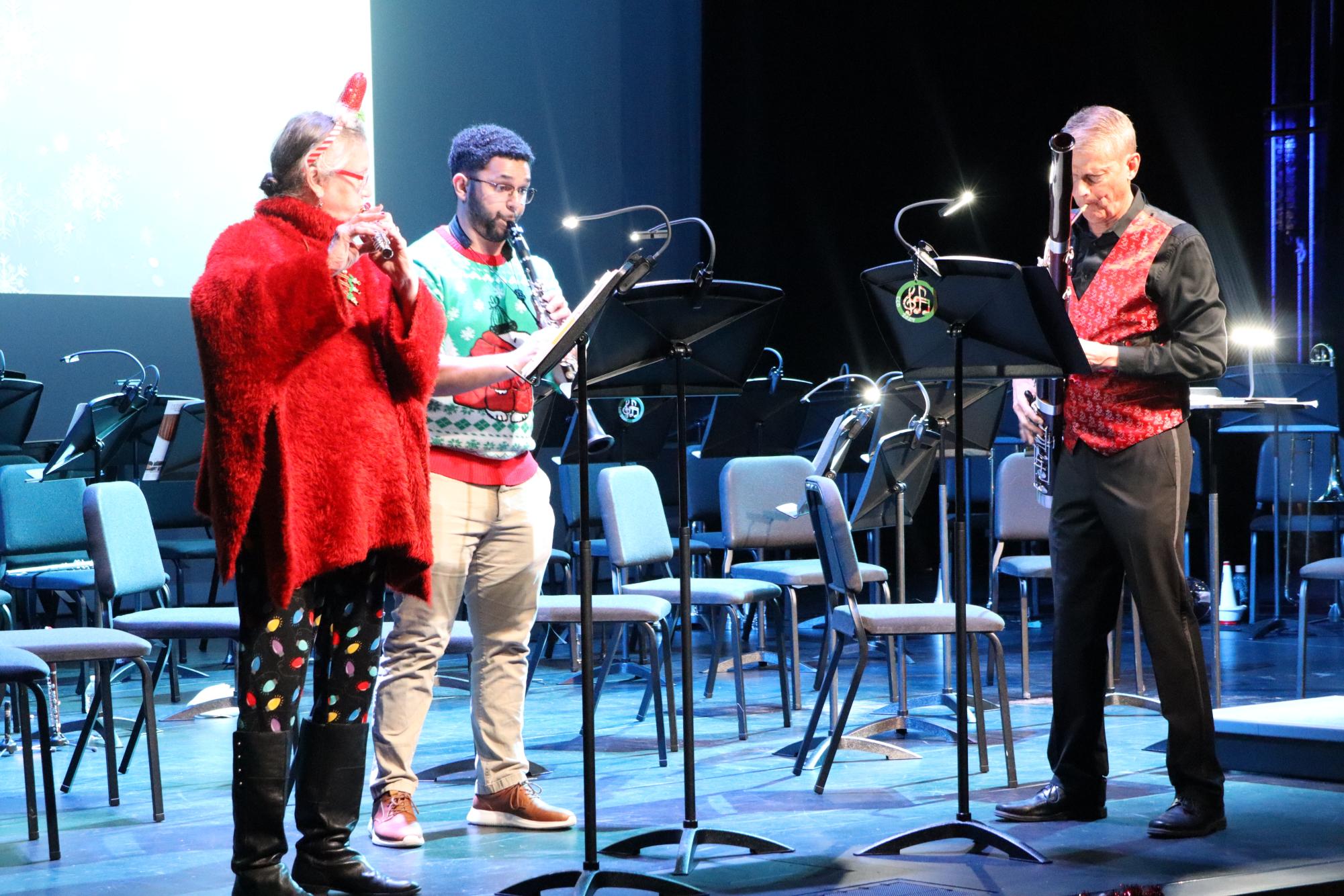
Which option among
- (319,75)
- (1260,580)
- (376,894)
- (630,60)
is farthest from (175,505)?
(1260,580)

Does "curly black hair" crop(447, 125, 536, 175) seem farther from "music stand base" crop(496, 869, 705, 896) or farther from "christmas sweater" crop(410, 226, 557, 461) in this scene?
"music stand base" crop(496, 869, 705, 896)

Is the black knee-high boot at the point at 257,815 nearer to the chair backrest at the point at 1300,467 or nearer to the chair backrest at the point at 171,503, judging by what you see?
the chair backrest at the point at 171,503

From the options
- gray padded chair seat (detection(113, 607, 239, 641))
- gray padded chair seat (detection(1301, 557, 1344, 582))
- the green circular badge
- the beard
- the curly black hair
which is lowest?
gray padded chair seat (detection(113, 607, 239, 641))

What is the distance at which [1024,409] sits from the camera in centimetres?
348

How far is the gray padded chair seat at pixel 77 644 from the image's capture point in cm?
340

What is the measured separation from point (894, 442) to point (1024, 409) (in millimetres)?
1061

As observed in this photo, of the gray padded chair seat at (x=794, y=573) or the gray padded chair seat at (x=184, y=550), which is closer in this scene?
the gray padded chair seat at (x=794, y=573)

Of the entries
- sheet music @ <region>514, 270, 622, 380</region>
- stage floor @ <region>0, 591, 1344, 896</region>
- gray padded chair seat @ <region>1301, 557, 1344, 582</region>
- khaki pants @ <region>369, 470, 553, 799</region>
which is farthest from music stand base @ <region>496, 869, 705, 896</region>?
gray padded chair seat @ <region>1301, 557, 1344, 582</region>

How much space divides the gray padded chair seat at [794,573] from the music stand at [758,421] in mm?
1123

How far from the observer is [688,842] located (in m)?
2.92

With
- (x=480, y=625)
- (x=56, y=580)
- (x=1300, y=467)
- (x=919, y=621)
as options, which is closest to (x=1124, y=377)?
(x=919, y=621)

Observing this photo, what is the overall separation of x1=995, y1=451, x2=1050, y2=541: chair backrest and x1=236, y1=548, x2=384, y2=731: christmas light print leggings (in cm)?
318

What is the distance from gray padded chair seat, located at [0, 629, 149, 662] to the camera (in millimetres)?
3398

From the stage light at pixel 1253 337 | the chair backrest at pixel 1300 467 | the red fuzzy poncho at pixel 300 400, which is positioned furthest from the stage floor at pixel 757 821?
Answer: the stage light at pixel 1253 337
